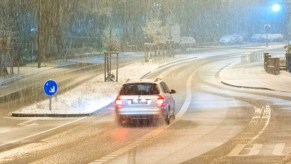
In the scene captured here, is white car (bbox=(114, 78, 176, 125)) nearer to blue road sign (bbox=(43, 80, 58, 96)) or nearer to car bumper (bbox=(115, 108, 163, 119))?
car bumper (bbox=(115, 108, 163, 119))

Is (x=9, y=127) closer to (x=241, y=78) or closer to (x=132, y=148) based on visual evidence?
(x=132, y=148)

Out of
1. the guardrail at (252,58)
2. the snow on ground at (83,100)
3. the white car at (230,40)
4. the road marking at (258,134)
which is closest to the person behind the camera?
the road marking at (258,134)

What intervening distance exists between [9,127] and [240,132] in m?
8.18

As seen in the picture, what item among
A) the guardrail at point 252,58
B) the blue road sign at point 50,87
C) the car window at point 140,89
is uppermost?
the car window at point 140,89

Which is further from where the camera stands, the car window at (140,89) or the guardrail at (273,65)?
the guardrail at (273,65)

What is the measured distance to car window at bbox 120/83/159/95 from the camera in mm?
22281

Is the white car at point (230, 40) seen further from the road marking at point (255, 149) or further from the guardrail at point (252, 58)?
the road marking at point (255, 149)

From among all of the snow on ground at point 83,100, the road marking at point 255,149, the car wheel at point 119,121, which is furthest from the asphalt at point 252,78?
the road marking at point 255,149

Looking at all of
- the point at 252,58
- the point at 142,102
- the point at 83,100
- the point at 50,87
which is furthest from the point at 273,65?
the point at 142,102

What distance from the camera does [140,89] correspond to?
882 inches

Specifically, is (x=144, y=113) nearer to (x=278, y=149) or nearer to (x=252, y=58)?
(x=278, y=149)

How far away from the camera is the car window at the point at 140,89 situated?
22.3 meters

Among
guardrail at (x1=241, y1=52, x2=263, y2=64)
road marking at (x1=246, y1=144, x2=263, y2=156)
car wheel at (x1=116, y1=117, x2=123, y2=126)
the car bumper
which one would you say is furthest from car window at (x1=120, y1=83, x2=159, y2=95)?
guardrail at (x1=241, y1=52, x2=263, y2=64)

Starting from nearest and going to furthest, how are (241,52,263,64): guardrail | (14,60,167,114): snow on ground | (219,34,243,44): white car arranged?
(14,60,167,114): snow on ground, (241,52,263,64): guardrail, (219,34,243,44): white car
